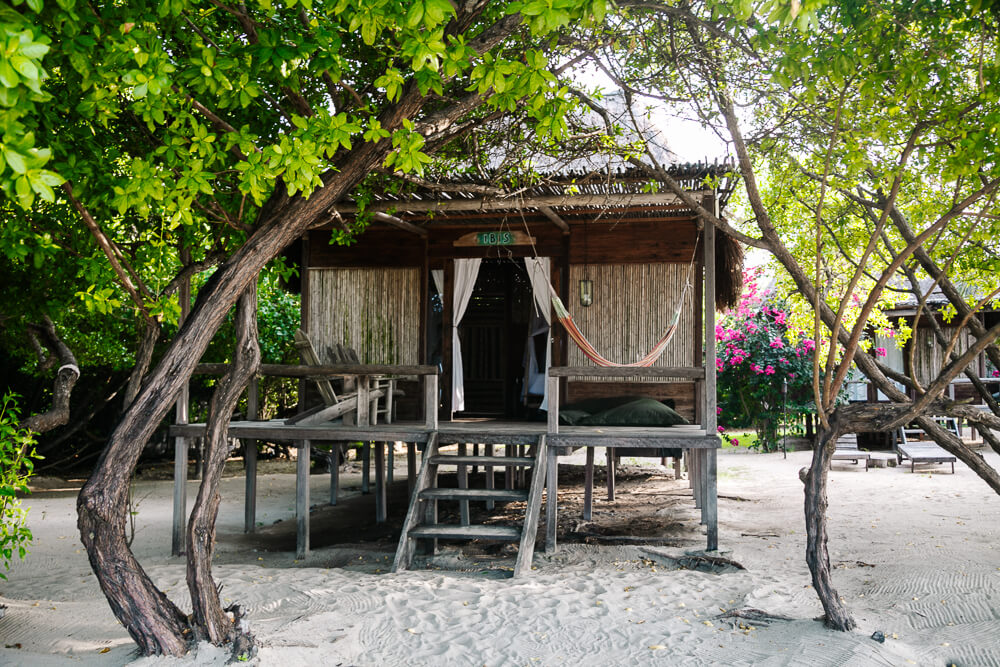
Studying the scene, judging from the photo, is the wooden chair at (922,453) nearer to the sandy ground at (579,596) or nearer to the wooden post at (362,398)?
the sandy ground at (579,596)

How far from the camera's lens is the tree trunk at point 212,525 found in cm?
358

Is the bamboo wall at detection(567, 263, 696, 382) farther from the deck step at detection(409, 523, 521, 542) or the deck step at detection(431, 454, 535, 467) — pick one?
the deck step at detection(409, 523, 521, 542)

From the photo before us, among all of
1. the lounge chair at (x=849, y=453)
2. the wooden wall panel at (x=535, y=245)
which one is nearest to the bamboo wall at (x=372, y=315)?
the wooden wall panel at (x=535, y=245)

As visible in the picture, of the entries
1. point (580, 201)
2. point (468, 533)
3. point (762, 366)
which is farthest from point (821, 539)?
point (762, 366)

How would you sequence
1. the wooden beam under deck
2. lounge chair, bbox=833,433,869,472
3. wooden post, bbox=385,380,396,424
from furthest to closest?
lounge chair, bbox=833,433,869,472 → wooden post, bbox=385,380,396,424 → the wooden beam under deck

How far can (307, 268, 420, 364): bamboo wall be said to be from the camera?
8352 mm

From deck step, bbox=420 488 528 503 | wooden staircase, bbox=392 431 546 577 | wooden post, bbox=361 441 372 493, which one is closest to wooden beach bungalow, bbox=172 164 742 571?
wooden staircase, bbox=392 431 546 577

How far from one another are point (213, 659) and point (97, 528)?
0.81 meters

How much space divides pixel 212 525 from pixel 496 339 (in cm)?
706

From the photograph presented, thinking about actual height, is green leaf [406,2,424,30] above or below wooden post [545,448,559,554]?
above

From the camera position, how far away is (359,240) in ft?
27.9

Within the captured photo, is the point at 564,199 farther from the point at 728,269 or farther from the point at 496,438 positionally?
the point at 728,269

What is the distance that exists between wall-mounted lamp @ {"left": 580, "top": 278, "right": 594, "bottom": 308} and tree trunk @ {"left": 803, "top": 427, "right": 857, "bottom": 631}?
3.94 m

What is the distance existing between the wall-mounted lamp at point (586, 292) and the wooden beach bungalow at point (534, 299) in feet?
0.04
